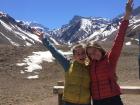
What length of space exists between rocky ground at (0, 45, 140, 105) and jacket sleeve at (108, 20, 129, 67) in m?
6.99

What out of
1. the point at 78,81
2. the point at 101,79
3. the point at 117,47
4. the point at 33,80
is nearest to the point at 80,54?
the point at 78,81

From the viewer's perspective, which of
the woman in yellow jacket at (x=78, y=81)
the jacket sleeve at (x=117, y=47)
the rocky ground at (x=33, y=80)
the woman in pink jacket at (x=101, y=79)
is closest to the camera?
the woman in pink jacket at (x=101, y=79)

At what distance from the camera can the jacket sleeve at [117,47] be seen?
333 inches

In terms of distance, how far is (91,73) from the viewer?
8273mm

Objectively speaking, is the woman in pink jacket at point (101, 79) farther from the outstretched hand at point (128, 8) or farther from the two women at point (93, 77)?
the outstretched hand at point (128, 8)

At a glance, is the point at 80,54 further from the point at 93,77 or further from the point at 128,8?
the point at 128,8

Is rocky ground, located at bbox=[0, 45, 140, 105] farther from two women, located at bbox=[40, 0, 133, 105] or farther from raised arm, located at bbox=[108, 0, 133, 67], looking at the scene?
two women, located at bbox=[40, 0, 133, 105]

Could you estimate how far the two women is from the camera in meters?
8.23

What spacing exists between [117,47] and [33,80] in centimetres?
2346

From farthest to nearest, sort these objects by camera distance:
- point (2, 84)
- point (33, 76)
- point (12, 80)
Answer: point (33, 76)
point (12, 80)
point (2, 84)

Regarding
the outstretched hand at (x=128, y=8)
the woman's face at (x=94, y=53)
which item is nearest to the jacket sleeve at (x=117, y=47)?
the outstretched hand at (x=128, y=8)

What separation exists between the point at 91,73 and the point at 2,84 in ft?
70.5

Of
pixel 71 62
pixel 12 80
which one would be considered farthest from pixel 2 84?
pixel 71 62

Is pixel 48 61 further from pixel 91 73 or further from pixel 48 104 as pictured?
pixel 91 73
